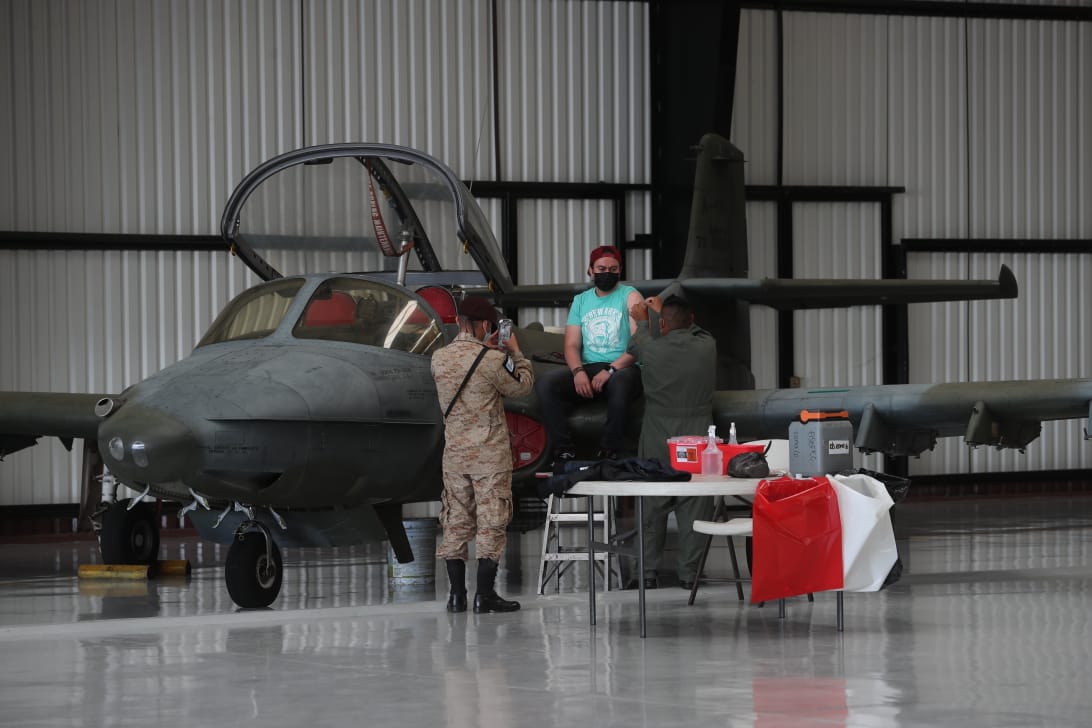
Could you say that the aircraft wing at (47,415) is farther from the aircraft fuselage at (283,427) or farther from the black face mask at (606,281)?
the black face mask at (606,281)

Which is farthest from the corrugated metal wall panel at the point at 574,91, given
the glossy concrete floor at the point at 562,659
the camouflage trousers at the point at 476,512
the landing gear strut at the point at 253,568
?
the camouflage trousers at the point at 476,512

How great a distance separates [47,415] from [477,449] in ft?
14.2

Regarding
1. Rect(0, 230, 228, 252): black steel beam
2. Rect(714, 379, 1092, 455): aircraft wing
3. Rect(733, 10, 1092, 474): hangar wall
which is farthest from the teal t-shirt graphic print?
Result: Rect(733, 10, 1092, 474): hangar wall

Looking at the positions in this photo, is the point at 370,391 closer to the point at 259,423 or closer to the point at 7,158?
the point at 259,423

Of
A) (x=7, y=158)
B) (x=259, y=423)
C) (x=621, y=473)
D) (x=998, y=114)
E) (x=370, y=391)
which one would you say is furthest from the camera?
(x=998, y=114)

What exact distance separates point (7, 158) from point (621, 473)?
475 inches

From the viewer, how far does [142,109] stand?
17203mm

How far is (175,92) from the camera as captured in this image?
1733 centimetres

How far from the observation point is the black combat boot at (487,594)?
7723 millimetres

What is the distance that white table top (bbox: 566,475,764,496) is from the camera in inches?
260

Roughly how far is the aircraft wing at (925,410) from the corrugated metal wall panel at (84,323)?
8670 mm

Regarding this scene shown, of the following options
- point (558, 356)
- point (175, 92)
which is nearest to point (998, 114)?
point (175, 92)

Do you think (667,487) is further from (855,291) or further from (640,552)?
(855,291)

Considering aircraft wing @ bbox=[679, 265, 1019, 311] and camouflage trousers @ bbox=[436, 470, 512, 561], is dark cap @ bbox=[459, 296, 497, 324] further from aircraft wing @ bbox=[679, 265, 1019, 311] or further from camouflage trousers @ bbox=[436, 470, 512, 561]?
aircraft wing @ bbox=[679, 265, 1019, 311]
